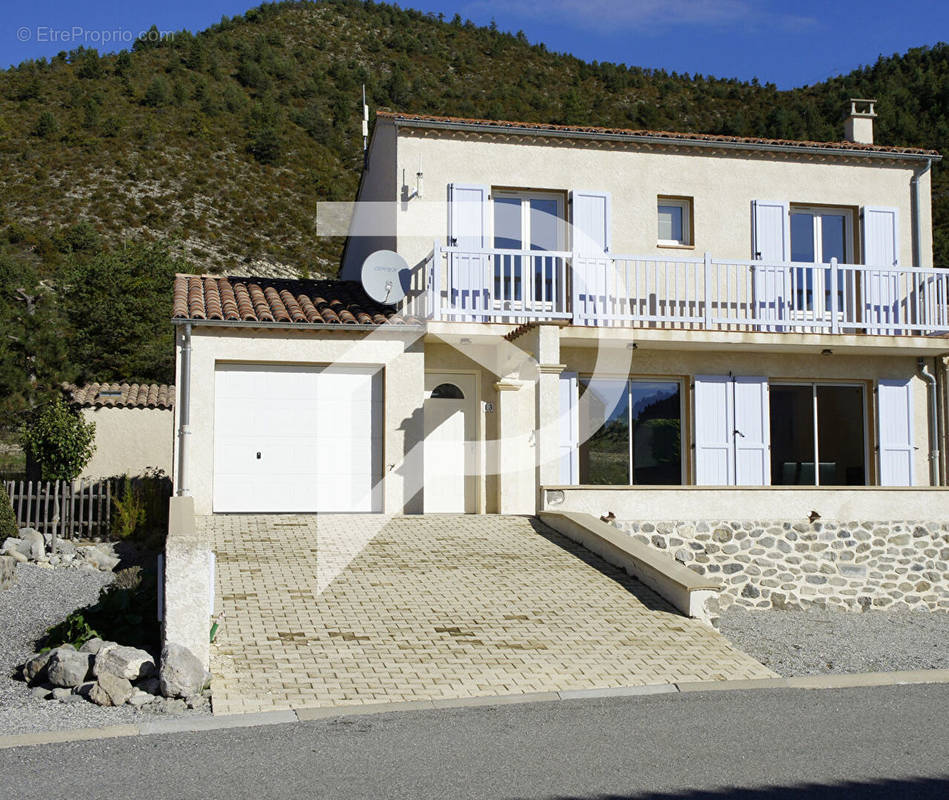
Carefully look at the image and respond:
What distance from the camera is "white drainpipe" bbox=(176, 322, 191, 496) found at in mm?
14383

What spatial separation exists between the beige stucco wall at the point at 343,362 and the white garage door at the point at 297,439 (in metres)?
0.25

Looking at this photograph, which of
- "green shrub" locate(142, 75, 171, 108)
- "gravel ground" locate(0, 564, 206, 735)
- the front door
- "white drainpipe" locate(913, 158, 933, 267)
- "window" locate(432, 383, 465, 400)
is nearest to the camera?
"gravel ground" locate(0, 564, 206, 735)

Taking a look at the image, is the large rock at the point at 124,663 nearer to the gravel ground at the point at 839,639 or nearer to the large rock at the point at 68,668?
the large rock at the point at 68,668

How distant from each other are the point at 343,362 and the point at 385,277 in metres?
1.49

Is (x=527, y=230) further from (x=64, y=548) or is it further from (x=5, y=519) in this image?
(x=5, y=519)

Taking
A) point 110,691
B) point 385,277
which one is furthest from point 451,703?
point 385,277

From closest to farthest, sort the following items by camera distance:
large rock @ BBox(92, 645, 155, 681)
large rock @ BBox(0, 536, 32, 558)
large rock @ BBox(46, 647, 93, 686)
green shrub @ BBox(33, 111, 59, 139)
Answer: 1. large rock @ BBox(92, 645, 155, 681)
2. large rock @ BBox(46, 647, 93, 686)
3. large rock @ BBox(0, 536, 32, 558)
4. green shrub @ BBox(33, 111, 59, 139)

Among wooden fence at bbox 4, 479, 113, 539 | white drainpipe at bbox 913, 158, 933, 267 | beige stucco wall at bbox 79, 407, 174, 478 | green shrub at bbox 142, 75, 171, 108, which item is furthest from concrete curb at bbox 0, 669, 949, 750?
green shrub at bbox 142, 75, 171, 108

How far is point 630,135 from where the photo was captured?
17.1 m

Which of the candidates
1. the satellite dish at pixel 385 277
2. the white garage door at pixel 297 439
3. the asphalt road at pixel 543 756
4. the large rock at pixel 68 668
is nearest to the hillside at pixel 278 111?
the satellite dish at pixel 385 277

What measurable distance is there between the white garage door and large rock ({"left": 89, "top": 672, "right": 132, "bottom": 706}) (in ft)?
21.7

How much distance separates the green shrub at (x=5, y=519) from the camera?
49.1ft

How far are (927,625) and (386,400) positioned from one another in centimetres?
800

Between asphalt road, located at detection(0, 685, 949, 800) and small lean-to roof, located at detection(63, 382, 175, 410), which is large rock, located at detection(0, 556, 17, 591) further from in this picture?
small lean-to roof, located at detection(63, 382, 175, 410)
